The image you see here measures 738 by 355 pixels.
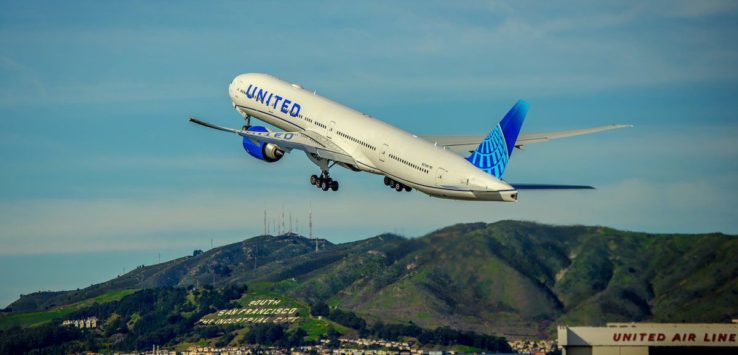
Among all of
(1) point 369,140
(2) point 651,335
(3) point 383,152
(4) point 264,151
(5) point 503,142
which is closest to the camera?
(5) point 503,142

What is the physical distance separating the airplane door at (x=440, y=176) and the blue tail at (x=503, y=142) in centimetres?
235

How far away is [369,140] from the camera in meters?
116

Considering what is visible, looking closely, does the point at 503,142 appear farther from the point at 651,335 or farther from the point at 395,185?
the point at 651,335

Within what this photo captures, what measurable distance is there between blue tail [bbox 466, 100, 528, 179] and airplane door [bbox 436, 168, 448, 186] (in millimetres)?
2346

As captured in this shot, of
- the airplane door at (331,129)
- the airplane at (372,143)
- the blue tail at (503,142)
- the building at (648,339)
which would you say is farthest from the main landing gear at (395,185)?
the building at (648,339)

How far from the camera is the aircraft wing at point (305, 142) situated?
119125mm

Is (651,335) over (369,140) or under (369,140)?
under

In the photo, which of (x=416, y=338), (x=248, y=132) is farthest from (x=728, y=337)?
(x=416, y=338)

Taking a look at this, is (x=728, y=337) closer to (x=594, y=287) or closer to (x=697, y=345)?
(x=697, y=345)

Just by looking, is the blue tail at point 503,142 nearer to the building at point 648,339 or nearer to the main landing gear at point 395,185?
the main landing gear at point 395,185

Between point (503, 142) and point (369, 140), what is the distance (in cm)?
1307

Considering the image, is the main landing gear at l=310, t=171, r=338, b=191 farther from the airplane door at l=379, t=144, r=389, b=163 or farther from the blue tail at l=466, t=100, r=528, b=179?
the blue tail at l=466, t=100, r=528, b=179

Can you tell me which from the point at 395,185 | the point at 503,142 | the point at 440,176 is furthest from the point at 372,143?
the point at 503,142

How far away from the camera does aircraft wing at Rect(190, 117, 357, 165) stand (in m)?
119
